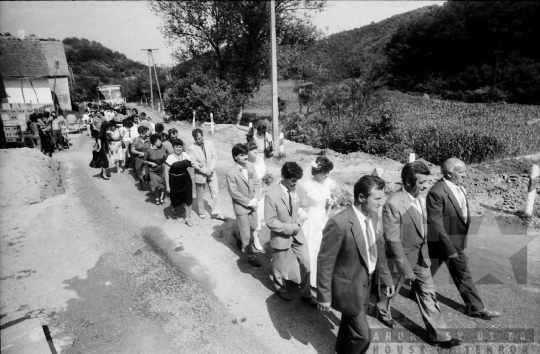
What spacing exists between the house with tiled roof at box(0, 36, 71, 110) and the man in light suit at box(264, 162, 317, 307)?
29.9 meters

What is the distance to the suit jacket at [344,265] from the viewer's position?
3.07 metres

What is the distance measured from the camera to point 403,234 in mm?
3799

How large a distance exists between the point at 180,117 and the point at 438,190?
72.9ft

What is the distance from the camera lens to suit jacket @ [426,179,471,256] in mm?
3939

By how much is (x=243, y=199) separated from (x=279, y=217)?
118 centimetres

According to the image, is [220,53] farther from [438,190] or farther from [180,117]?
[438,190]

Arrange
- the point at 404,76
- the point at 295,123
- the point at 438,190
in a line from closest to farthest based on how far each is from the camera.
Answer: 1. the point at 438,190
2. the point at 295,123
3. the point at 404,76

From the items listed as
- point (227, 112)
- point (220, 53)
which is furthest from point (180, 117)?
point (220, 53)

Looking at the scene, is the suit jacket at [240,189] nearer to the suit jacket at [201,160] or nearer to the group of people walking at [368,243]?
the group of people walking at [368,243]

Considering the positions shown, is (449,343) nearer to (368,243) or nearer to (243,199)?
(368,243)

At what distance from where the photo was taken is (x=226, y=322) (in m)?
4.25

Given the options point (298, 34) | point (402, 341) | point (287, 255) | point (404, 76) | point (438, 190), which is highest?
point (298, 34)

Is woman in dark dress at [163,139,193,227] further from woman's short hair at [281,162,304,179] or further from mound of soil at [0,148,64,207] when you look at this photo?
mound of soil at [0,148,64,207]

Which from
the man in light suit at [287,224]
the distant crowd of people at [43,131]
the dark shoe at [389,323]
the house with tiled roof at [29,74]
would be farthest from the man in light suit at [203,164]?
the house with tiled roof at [29,74]
